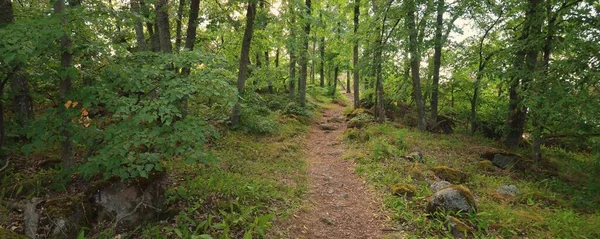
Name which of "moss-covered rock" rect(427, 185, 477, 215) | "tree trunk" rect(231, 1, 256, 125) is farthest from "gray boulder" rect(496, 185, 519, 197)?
"tree trunk" rect(231, 1, 256, 125)

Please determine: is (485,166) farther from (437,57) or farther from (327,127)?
(327,127)

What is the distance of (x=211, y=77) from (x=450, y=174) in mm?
7455

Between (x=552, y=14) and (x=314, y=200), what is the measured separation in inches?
375

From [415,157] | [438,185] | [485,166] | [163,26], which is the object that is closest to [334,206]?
[438,185]

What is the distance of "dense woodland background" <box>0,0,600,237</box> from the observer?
4.57 metres

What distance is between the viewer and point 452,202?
6.61 metres

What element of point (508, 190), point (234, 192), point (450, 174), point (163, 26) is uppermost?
point (163, 26)

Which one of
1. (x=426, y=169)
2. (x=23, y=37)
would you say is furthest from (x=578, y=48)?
(x=23, y=37)

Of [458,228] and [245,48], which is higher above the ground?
[245,48]

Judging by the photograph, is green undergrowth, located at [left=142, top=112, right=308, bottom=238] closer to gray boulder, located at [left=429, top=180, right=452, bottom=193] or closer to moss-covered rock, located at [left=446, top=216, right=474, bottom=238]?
moss-covered rock, located at [left=446, top=216, right=474, bottom=238]

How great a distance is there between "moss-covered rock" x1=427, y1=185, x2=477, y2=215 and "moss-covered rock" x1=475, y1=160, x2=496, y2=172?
3.93 m

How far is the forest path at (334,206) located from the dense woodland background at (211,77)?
2.61 metres

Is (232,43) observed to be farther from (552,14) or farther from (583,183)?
(583,183)

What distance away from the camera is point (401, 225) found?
6469 millimetres
